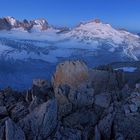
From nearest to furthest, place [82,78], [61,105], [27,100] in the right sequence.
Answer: [61,105], [27,100], [82,78]

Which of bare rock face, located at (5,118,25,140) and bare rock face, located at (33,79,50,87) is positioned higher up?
bare rock face, located at (33,79,50,87)

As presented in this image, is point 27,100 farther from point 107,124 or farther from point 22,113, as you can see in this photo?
point 107,124

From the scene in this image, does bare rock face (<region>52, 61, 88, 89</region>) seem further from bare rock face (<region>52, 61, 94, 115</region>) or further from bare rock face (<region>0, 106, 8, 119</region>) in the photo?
bare rock face (<region>0, 106, 8, 119</region>)

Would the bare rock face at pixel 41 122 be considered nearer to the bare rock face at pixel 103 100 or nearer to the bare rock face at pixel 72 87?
the bare rock face at pixel 72 87

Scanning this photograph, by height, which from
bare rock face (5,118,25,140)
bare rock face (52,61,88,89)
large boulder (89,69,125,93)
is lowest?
bare rock face (5,118,25,140)

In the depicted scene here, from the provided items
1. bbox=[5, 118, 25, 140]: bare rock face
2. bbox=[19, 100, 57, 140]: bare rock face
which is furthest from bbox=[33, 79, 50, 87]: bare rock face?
bbox=[5, 118, 25, 140]: bare rock face

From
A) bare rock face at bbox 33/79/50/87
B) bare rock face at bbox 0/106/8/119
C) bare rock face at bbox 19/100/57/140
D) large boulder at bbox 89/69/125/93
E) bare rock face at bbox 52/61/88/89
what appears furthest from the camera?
large boulder at bbox 89/69/125/93

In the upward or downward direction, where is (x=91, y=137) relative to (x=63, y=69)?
downward

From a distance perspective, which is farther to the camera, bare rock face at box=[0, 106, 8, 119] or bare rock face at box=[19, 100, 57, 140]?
bare rock face at box=[0, 106, 8, 119]

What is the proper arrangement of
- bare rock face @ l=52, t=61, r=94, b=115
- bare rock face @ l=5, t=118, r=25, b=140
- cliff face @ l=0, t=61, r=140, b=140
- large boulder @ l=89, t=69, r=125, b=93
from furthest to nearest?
large boulder @ l=89, t=69, r=125, b=93
bare rock face @ l=52, t=61, r=94, b=115
cliff face @ l=0, t=61, r=140, b=140
bare rock face @ l=5, t=118, r=25, b=140

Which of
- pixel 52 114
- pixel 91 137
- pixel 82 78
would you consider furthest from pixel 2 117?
pixel 82 78
